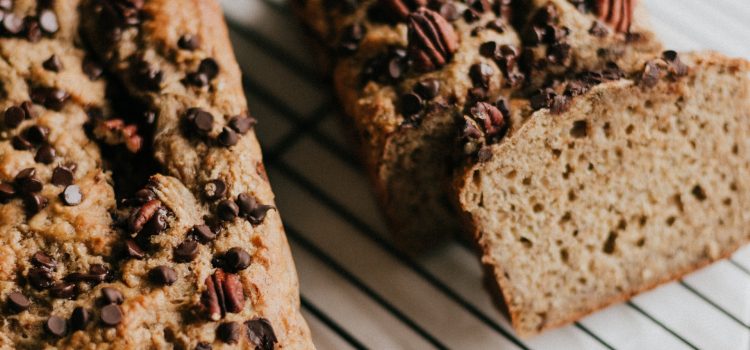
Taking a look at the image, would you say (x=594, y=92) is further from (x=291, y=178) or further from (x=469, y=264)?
(x=291, y=178)

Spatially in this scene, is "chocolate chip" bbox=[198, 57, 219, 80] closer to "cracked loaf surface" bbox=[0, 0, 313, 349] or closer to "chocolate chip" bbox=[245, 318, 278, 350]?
"cracked loaf surface" bbox=[0, 0, 313, 349]

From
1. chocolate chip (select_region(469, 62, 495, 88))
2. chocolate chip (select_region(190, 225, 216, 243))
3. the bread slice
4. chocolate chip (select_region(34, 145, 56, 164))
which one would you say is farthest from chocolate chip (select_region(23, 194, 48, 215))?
chocolate chip (select_region(469, 62, 495, 88))

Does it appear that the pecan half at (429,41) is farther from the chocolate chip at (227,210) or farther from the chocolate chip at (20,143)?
the chocolate chip at (20,143)

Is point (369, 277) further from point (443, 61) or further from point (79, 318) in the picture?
point (79, 318)

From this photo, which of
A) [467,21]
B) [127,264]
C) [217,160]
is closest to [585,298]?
[467,21]

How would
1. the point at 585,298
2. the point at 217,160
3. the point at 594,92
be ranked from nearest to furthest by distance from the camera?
the point at 217,160
the point at 594,92
the point at 585,298

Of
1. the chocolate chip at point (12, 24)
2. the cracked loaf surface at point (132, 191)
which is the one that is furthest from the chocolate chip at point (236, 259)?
the chocolate chip at point (12, 24)
